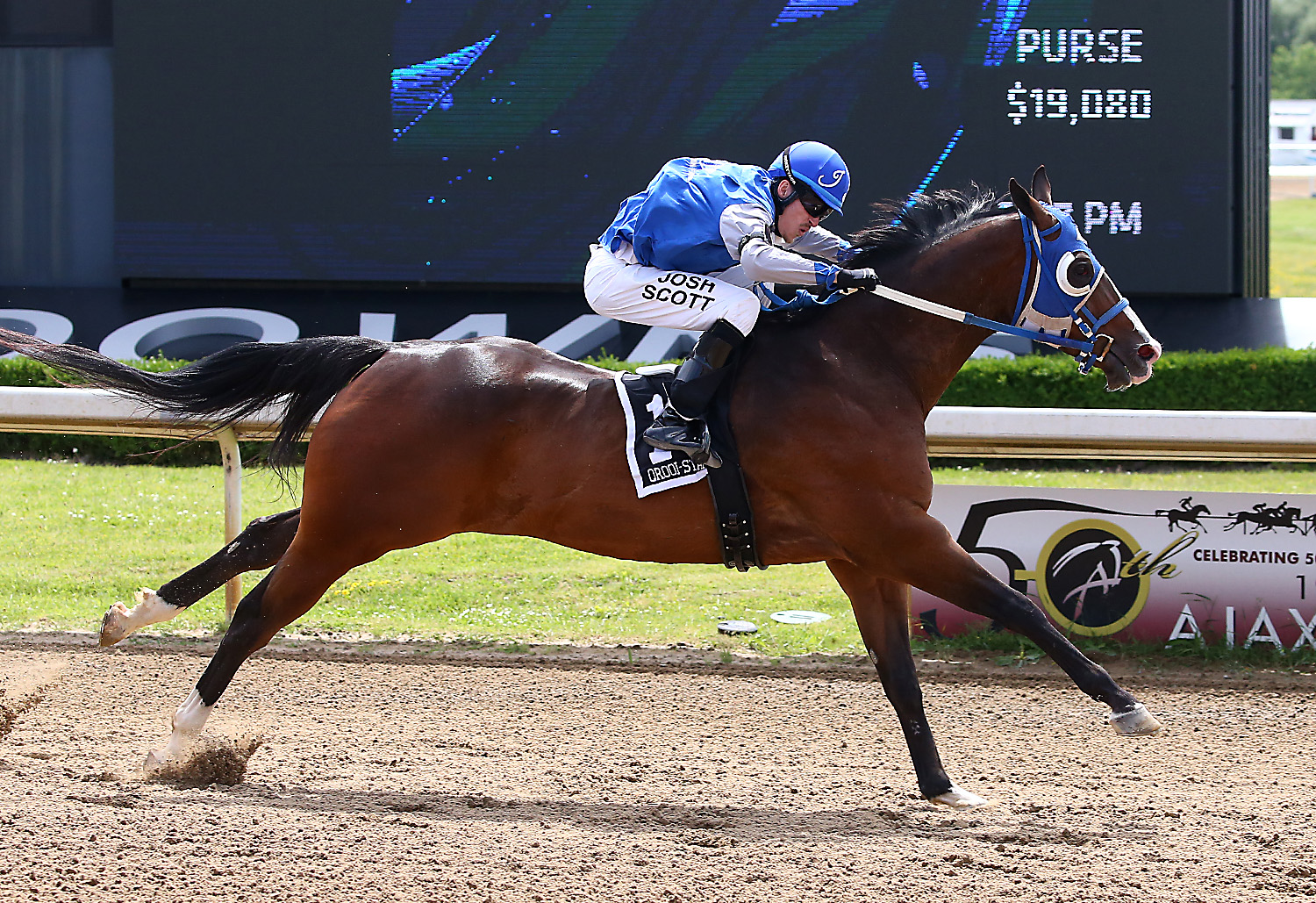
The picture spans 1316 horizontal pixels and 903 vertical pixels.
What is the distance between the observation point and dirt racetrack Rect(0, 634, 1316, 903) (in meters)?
2.91

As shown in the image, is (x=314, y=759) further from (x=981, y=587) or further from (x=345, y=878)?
(x=981, y=587)

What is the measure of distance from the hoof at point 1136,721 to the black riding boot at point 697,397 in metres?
1.20

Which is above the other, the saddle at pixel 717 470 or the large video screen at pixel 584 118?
the large video screen at pixel 584 118

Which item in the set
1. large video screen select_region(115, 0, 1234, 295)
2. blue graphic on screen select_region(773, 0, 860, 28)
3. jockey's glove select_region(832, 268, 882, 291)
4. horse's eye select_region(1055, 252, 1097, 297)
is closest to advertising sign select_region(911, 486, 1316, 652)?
horse's eye select_region(1055, 252, 1097, 297)

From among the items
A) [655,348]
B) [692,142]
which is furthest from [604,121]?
[655,348]

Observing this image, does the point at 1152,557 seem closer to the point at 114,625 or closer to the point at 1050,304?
the point at 1050,304

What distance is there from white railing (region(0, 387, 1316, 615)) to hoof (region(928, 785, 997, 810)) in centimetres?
178

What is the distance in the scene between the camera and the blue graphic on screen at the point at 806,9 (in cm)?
875

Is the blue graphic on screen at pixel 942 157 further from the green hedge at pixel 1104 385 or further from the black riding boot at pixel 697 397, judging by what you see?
the black riding boot at pixel 697 397

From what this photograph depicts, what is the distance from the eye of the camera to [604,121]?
28.9 feet

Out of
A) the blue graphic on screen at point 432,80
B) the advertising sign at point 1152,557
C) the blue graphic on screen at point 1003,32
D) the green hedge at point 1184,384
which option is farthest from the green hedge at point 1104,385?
the advertising sign at point 1152,557

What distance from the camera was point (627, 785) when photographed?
363 cm

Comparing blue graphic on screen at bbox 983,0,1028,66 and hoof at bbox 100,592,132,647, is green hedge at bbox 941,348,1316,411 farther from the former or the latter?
hoof at bbox 100,592,132,647

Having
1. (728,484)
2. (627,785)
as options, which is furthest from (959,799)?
(728,484)
